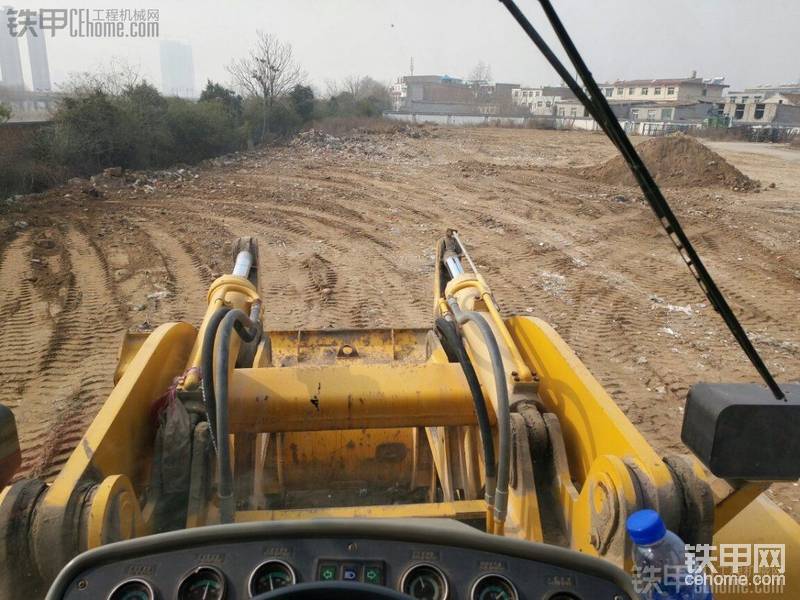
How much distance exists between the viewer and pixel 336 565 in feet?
3.85

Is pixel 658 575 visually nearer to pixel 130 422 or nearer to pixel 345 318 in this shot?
pixel 130 422

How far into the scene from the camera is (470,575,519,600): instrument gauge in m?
1.18

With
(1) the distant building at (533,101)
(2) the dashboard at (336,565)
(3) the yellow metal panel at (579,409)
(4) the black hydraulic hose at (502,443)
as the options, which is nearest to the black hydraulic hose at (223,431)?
(2) the dashboard at (336,565)

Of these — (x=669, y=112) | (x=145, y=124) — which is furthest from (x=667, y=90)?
(x=145, y=124)

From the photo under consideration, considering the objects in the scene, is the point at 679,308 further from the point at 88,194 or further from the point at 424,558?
the point at 88,194

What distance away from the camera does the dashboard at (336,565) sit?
117cm

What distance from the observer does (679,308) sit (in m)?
8.29

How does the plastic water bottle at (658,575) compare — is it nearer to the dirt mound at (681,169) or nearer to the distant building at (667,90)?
the dirt mound at (681,169)

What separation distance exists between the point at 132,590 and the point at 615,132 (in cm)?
132

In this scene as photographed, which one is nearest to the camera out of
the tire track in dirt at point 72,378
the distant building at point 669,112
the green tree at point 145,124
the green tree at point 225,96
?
the tire track in dirt at point 72,378

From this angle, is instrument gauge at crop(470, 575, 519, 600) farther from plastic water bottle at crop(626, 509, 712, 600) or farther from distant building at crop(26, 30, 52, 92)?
distant building at crop(26, 30, 52, 92)

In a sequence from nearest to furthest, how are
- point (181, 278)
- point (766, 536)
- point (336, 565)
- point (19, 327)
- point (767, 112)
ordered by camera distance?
point (336, 565) < point (766, 536) < point (19, 327) < point (181, 278) < point (767, 112)

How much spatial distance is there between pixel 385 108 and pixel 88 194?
1639 inches

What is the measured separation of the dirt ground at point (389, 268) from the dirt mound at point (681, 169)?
778mm
